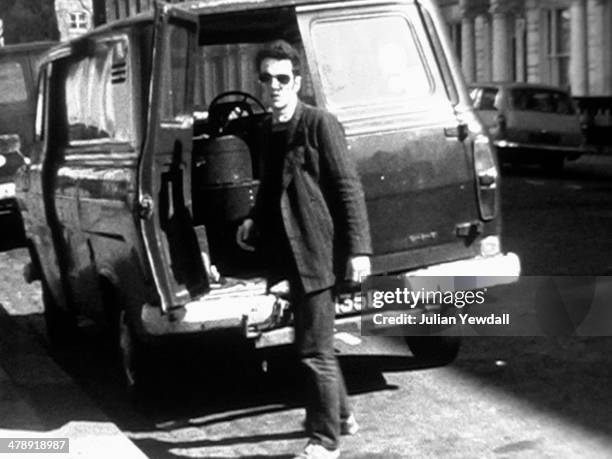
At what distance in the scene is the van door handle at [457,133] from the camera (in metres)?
7.62

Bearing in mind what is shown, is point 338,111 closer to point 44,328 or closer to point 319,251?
point 319,251

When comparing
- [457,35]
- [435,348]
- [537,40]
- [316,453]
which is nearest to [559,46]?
[537,40]

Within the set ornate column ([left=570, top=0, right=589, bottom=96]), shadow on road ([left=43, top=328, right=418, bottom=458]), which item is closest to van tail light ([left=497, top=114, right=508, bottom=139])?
ornate column ([left=570, top=0, right=589, bottom=96])

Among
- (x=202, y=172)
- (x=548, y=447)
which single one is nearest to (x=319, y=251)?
(x=548, y=447)

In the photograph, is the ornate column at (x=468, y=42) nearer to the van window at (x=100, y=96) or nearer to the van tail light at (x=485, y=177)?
the van window at (x=100, y=96)

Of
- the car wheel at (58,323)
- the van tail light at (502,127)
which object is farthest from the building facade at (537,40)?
the car wheel at (58,323)

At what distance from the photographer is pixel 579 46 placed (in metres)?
37.6

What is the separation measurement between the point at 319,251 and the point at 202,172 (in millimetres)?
1822

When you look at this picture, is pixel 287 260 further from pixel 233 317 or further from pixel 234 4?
pixel 234 4

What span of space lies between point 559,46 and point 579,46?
1531 millimetres

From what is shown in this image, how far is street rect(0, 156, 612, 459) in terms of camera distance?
6.76 m

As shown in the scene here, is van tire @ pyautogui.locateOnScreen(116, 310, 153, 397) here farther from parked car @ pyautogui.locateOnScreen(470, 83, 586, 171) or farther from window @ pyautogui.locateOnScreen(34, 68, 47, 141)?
parked car @ pyautogui.locateOnScreen(470, 83, 586, 171)

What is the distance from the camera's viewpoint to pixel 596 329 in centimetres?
916

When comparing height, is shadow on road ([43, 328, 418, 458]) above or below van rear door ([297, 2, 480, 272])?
below
